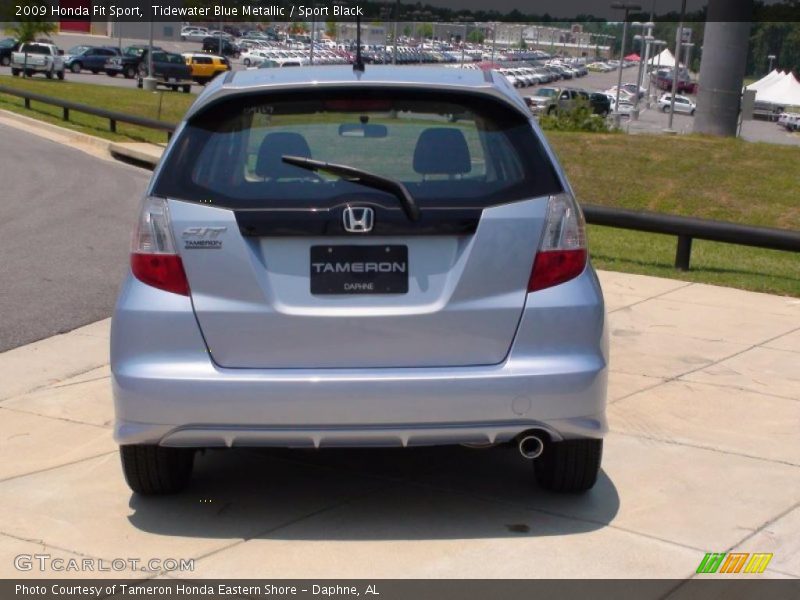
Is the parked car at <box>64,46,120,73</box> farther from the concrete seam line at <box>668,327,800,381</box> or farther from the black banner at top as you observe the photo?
the concrete seam line at <box>668,327,800,381</box>

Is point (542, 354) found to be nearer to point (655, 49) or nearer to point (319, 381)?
point (319, 381)

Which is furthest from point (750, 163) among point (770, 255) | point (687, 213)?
point (770, 255)

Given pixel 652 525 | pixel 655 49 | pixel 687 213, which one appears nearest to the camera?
pixel 652 525

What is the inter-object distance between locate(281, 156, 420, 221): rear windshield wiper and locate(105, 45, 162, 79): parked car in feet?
193

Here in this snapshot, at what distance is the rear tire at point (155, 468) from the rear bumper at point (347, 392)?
1.05 feet

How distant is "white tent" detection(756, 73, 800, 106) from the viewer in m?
55.9

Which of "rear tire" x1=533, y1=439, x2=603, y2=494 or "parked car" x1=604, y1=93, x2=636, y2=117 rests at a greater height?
"rear tire" x1=533, y1=439, x2=603, y2=494

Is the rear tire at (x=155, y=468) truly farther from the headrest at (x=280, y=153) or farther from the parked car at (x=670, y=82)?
the parked car at (x=670, y=82)

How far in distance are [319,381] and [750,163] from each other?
1742 centimetres

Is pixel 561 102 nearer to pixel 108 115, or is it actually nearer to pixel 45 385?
pixel 108 115

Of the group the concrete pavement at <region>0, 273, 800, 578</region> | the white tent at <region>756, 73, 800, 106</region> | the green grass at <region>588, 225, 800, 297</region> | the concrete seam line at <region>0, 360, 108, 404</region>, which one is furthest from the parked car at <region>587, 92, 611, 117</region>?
the concrete pavement at <region>0, 273, 800, 578</region>

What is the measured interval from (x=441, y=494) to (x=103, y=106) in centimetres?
3313
